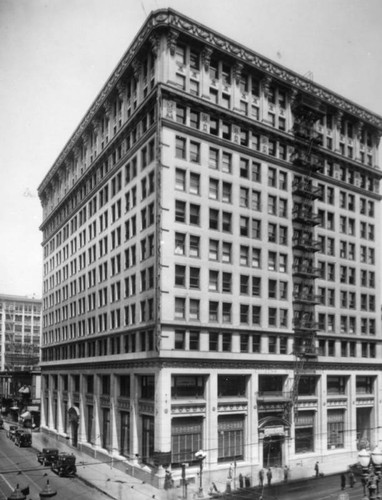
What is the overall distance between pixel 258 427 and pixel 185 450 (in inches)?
344

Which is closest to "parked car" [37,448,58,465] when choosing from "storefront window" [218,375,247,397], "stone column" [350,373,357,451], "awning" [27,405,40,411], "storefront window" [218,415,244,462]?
"storefront window" [218,415,244,462]

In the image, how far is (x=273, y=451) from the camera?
184 ft

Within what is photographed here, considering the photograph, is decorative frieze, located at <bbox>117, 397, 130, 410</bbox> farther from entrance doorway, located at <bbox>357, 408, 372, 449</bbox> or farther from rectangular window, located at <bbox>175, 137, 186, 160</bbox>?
entrance doorway, located at <bbox>357, 408, 372, 449</bbox>

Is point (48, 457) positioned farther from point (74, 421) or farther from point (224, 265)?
point (224, 265)

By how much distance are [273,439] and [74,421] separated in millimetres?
Result: 29233

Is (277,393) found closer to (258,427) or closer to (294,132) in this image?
(258,427)

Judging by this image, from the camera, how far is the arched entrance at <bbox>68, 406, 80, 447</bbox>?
71.6 m

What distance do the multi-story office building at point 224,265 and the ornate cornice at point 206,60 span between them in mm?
165

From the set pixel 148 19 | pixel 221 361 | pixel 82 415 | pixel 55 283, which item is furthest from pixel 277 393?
pixel 55 283

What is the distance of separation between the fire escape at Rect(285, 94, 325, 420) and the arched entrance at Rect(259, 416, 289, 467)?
6.06 metres

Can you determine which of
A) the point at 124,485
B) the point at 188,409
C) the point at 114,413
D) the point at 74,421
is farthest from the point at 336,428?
the point at 74,421

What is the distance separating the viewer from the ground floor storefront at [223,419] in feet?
161

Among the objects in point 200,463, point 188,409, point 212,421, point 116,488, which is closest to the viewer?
point 200,463

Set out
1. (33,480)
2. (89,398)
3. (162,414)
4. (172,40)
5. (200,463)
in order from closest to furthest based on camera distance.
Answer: (200,463) < (162,414) < (33,480) < (172,40) < (89,398)
